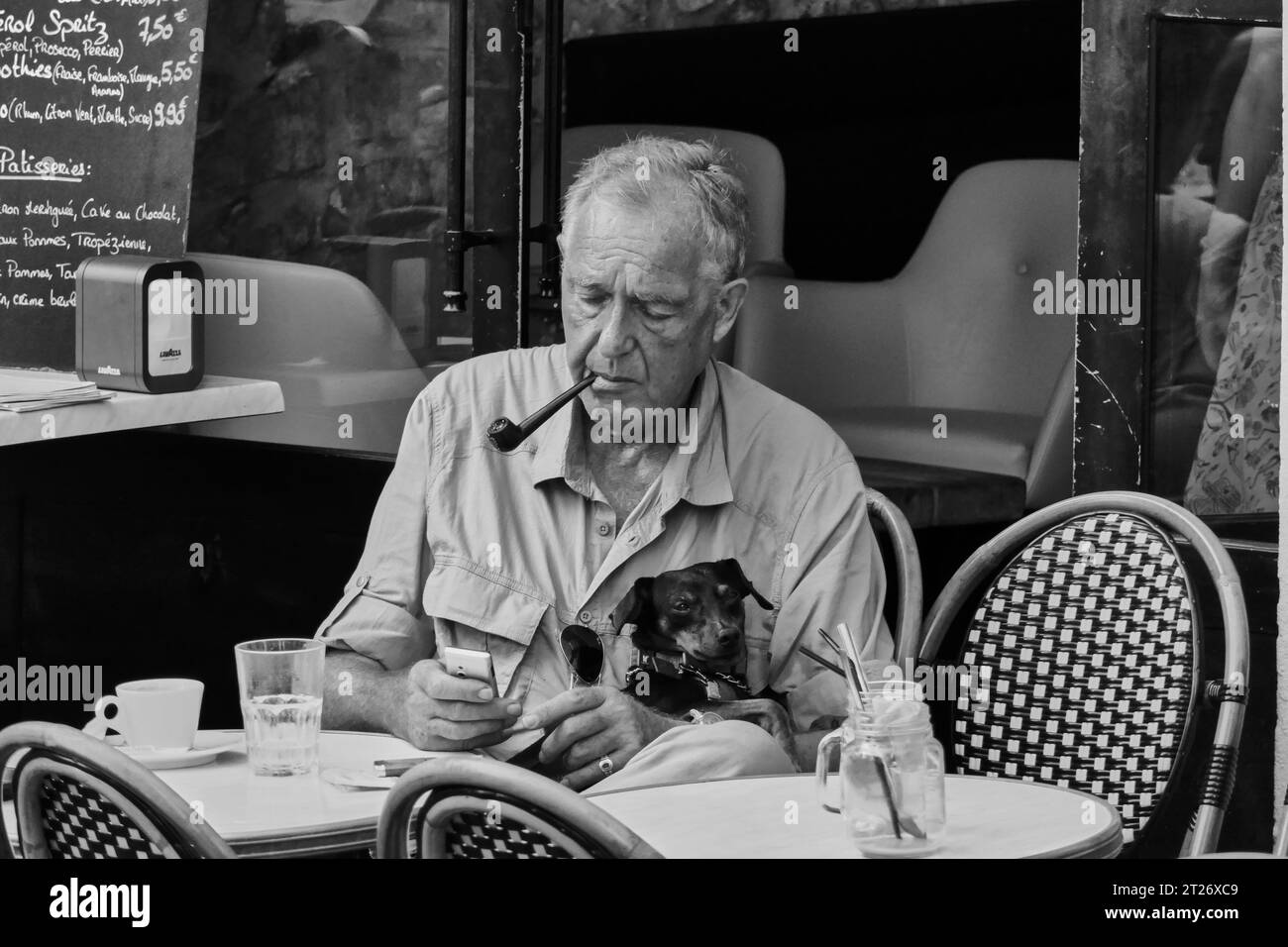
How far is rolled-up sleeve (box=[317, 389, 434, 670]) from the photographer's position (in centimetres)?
255

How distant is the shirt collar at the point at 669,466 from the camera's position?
260 centimetres

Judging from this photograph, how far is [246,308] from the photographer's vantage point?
13.4ft

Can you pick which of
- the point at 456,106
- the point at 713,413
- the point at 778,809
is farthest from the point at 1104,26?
the point at 778,809

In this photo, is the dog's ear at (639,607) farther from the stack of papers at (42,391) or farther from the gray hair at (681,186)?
the stack of papers at (42,391)

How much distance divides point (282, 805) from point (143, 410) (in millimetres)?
1484

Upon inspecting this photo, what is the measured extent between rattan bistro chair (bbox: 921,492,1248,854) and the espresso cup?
118 cm

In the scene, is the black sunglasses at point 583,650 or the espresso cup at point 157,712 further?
the black sunglasses at point 583,650

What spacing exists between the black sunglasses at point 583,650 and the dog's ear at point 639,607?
0.20 ft

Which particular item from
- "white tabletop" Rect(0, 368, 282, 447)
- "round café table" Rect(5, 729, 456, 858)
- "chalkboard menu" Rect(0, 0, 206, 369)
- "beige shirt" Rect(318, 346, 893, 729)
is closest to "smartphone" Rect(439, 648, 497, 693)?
"round café table" Rect(5, 729, 456, 858)

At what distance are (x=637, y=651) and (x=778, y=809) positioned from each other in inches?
22.4
